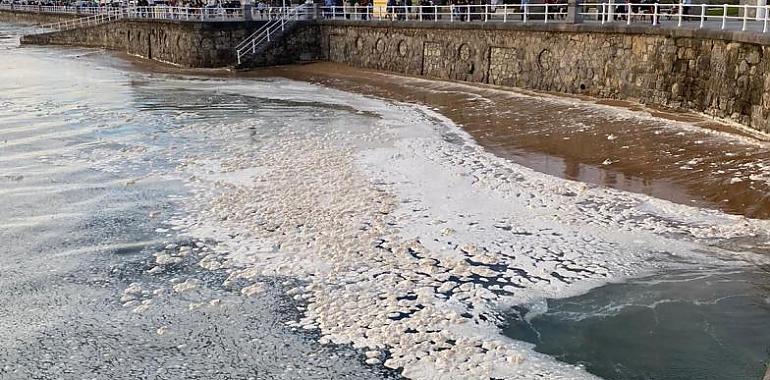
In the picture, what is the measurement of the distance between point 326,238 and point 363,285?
161cm

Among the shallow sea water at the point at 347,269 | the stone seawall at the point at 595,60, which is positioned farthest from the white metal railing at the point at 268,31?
the shallow sea water at the point at 347,269

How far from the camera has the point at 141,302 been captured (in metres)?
7.60

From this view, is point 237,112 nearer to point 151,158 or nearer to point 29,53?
point 151,158

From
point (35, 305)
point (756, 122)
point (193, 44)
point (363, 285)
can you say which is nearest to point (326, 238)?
point (363, 285)

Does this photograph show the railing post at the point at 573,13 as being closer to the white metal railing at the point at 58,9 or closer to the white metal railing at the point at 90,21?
the white metal railing at the point at 90,21

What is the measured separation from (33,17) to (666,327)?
7676 centimetres

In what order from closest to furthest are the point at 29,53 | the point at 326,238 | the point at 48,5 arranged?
the point at 326,238, the point at 29,53, the point at 48,5

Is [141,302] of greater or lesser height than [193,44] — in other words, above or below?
below

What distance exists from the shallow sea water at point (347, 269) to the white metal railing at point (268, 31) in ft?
61.7

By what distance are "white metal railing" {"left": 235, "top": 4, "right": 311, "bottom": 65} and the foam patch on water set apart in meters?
19.7

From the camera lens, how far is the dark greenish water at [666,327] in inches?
240

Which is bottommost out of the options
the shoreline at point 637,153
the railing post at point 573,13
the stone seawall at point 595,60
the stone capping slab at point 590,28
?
the shoreline at point 637,153

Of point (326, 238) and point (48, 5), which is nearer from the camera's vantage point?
point (326, 238)

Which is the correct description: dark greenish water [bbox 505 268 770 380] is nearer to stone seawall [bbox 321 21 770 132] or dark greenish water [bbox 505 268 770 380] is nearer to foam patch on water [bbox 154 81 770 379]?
foam patch on water [bbox 154 81 770 379]
